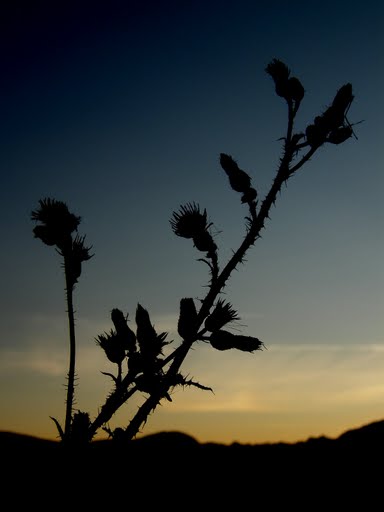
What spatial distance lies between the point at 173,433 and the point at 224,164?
6.75 m

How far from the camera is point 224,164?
13.7 feet

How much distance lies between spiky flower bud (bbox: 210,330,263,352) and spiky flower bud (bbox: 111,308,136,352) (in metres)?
0.78

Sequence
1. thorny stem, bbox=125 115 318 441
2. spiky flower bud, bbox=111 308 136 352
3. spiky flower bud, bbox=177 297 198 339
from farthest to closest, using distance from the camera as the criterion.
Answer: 1. spiky flower bud, bbox=111 308 136 352
2. spiky flower bud, bbox=177 297 198 339
3. thorny stem, bbox=125 115 318 441

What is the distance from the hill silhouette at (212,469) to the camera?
3766 millimetres

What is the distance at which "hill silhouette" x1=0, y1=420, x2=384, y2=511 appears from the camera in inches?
148

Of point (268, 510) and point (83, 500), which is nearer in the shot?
point (83, 500)

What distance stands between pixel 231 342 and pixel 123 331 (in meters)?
1.03

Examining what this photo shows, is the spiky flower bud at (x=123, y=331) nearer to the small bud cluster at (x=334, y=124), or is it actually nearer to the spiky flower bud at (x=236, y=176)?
the spiky flower bud at (x=236, y=176)

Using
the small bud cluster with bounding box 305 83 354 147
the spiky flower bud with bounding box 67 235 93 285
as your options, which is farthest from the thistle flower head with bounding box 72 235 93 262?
the small bud cluster with bounding box 305 83 354 147

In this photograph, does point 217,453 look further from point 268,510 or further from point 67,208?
point 67,208

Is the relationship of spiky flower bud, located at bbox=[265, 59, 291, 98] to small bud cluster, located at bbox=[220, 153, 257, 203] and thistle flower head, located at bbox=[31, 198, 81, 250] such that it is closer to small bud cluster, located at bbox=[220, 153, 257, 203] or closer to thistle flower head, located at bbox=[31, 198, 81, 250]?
small bud cluster, located at bbox=[220, 153, 257, 203]

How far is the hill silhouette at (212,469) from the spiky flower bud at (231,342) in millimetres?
1068

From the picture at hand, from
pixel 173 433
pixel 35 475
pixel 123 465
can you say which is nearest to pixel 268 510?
pixel 123 465

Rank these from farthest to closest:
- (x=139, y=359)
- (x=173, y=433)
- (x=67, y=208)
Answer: (x=173, y=433)
(x=67, y=208)
(x=139, y=359)
